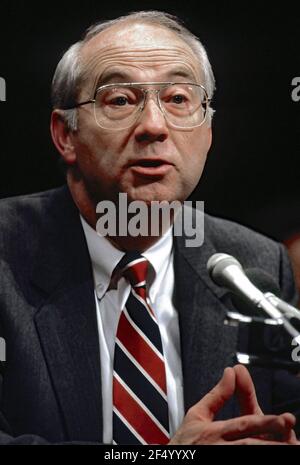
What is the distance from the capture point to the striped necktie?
1640 millimetres

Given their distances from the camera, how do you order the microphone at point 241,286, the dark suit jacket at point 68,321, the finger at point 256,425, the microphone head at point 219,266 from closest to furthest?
the microphone at point 241,286 < the microphone head at point 219,266 < the finger at point 256,425 < the dark suit jacket at point 68,321

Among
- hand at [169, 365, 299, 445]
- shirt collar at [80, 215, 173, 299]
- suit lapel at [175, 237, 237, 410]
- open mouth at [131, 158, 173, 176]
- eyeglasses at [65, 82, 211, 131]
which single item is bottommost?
hand at [169, 365, 299, 445]

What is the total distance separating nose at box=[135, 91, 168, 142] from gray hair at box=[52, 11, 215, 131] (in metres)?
0.17

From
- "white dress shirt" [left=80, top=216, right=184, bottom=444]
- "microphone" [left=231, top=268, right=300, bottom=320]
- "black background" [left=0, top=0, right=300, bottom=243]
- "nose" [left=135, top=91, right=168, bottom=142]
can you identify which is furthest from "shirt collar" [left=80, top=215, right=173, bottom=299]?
"microphone" [left=231, top=268, right=300, bottom=320]

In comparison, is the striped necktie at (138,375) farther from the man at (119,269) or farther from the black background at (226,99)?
the black background at (226,99)

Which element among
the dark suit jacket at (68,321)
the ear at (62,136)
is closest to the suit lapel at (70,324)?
the dark suit jacket at (68,321)

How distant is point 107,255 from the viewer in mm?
1729

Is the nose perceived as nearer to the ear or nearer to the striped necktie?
the ear

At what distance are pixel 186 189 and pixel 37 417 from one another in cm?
64

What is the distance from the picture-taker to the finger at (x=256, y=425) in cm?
146

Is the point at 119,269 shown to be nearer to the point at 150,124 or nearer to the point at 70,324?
the point at 70,324

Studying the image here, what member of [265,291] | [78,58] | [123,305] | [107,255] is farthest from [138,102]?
[265,291]

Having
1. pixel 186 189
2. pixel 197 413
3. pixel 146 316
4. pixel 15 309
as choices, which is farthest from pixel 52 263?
pixel 197 413

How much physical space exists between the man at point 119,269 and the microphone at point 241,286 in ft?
1.13
